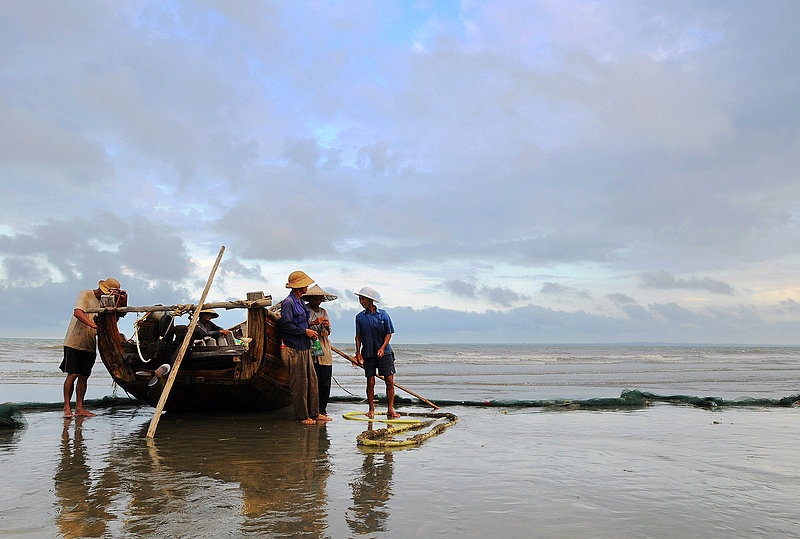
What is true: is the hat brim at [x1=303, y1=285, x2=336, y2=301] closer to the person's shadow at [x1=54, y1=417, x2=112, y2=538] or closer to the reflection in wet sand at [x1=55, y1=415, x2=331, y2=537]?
the reflection in wet sand at [x1=55, y1=415, x2=331, y2=537]

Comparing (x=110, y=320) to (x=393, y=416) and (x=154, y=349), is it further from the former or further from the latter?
(x=393, y=416)

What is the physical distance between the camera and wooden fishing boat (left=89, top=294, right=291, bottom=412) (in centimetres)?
704

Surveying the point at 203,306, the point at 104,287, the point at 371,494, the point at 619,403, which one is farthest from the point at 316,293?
the point at 619,403

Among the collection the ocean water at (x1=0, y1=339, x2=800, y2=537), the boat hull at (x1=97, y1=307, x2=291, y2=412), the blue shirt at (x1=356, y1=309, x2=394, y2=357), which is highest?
the blue shirt at (x1=356, y1=309, x2=394, y2=357)

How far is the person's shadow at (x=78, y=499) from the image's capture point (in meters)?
2.93

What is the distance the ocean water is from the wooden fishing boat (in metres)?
0.43

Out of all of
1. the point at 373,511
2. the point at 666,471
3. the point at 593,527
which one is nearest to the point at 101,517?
the point at 373,511

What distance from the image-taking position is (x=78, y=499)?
11.4ft

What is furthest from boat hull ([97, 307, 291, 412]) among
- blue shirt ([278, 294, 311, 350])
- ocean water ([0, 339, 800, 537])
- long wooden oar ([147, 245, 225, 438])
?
long wooden oar ([147, 245, 225, 438])

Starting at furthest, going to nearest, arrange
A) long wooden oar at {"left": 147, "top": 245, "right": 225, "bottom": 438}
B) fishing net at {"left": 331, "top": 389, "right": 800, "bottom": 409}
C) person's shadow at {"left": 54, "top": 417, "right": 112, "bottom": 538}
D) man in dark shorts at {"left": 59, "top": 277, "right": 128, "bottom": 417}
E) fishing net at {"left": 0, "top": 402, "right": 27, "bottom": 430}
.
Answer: fishing net at {"left": 331, "top": 389, "right": 800, "bottom": 409} < man in dark shorts at {"left": 59, "top": 277, "right": 128, "bottom": 417} < fishing net at {"left": 0, "top": 402, "right": 27, "bottom": 430} < long wooden oar at {"left": 147, "top": 245, "right": 225, "bottom": 438} < person's shadow at {"left": 54, "top": 417, "right": 112, "bottom": 538}

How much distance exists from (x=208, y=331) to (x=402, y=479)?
5028 mm

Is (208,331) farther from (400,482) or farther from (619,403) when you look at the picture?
(619,403)

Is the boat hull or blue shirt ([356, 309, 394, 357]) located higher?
blue shirt ([356, 309, 394, 357])

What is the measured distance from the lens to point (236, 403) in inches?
313
